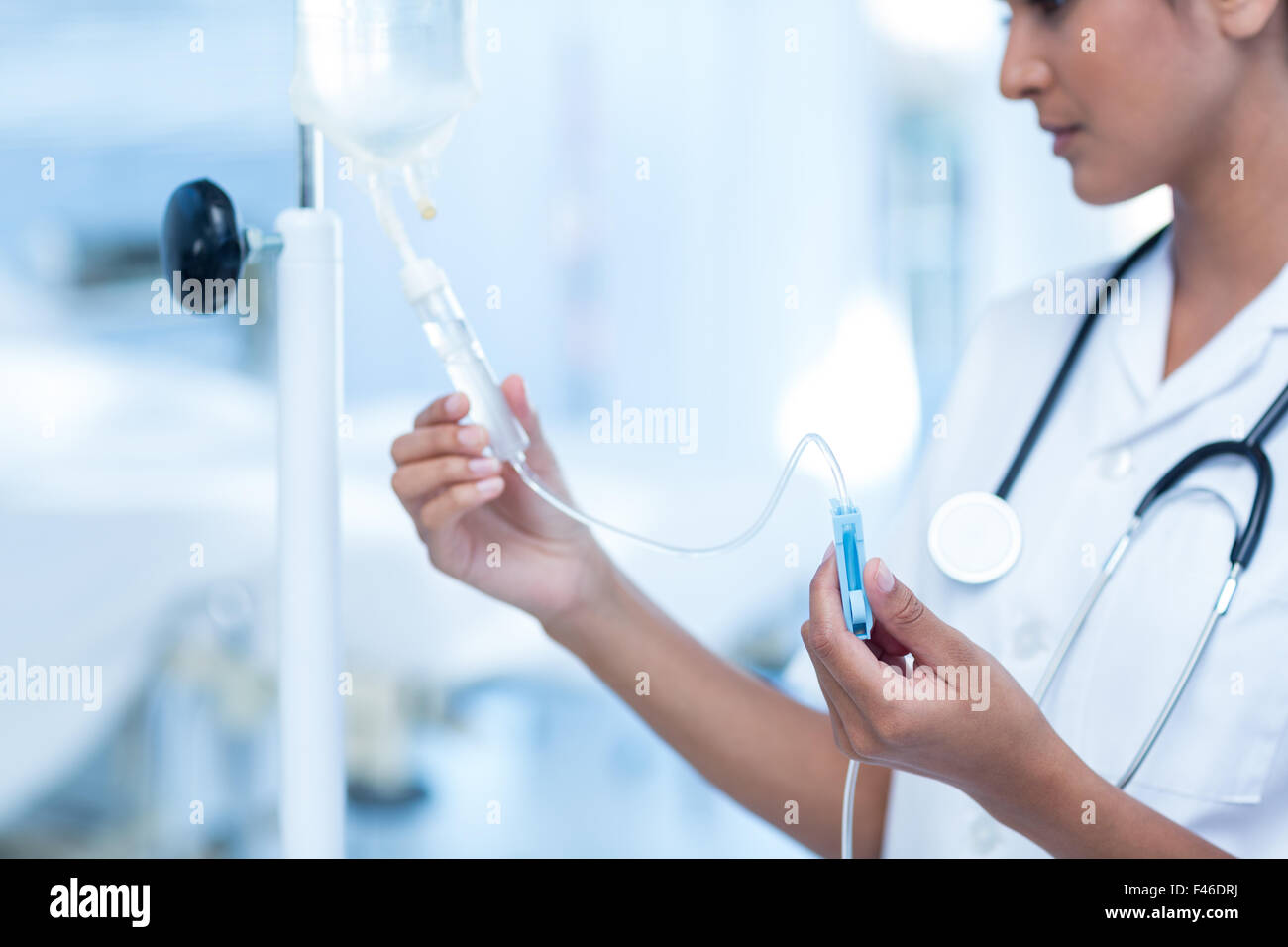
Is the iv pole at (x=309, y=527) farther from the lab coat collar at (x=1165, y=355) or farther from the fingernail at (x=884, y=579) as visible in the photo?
the lab coat collar at (x=1165, y=355)

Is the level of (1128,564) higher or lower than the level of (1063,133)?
lower

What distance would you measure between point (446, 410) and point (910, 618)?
34 cm

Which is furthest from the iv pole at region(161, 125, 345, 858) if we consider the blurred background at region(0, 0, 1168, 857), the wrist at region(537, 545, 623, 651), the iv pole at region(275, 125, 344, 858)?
the wrist at region(537, 545, 623, 651)

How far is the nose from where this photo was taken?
2.45 feet

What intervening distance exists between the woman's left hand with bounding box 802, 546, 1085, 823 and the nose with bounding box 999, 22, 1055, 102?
422 mm

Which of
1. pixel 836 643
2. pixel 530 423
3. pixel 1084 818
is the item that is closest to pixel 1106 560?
pixel 1084 818

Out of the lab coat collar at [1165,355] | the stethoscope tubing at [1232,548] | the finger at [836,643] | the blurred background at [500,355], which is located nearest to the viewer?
the finger at [836,643]

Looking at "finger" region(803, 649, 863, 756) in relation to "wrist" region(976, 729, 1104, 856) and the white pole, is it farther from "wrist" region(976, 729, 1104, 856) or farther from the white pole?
the white pole

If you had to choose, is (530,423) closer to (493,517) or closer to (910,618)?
(493,517)

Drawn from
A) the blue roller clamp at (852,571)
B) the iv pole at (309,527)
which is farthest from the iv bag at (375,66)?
the blue roller clamp at (852,571)

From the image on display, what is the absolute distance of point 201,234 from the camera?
0.55 m

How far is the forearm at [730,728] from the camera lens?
84 cm
